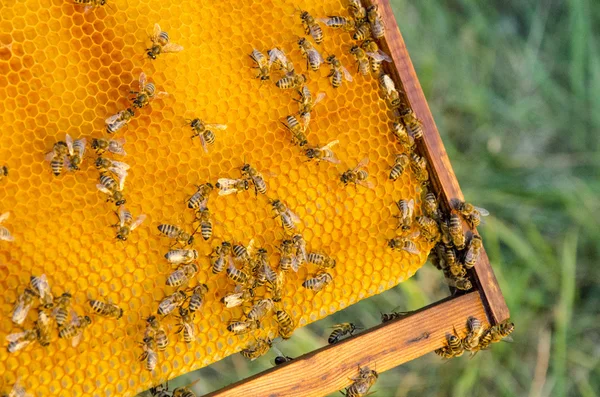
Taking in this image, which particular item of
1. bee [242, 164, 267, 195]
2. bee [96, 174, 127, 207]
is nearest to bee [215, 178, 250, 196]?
bee [242, 164, 267, 195]

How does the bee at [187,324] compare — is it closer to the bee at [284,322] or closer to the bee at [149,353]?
the bee at [149,353]

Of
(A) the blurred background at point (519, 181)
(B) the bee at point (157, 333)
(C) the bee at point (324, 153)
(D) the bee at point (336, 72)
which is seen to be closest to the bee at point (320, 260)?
(C) the bee at point (324, 153)


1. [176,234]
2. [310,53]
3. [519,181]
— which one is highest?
[519,181]

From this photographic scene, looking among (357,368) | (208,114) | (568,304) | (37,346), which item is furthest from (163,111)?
(568,304)

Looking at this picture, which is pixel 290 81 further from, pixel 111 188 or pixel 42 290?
pixel 42 290

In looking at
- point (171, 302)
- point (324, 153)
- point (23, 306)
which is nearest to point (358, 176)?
point (324, 153)

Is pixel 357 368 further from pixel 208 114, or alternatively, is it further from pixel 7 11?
pixel 7 11
